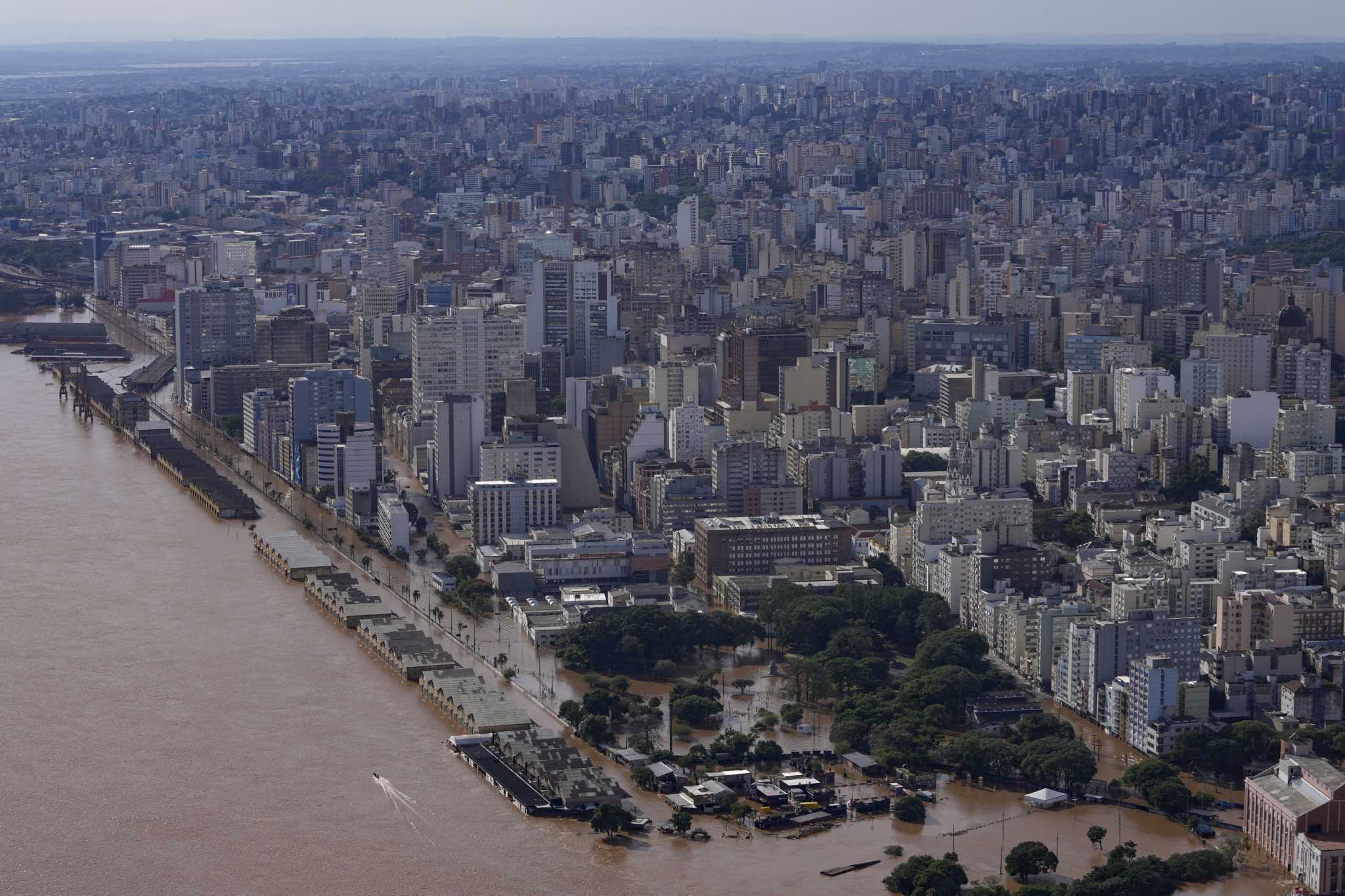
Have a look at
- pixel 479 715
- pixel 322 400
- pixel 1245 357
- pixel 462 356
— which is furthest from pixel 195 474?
pixel 1245 357

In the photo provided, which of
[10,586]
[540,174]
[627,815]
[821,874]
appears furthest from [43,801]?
[540,174]

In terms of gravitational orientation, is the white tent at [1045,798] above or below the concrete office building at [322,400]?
below

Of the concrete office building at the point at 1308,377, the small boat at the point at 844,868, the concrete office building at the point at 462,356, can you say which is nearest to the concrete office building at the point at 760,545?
the small boat at the point at 844,868

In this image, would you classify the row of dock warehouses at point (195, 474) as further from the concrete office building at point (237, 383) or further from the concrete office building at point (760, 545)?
the concrete office building at point (760, 545)

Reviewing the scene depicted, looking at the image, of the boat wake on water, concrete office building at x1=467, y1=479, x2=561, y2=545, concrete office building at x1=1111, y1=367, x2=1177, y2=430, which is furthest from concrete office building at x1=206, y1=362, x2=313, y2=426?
the boat wake on water

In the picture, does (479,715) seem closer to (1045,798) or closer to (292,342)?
(1045,798)

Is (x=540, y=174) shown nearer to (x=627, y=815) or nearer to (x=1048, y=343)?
(x=1048, y=343)

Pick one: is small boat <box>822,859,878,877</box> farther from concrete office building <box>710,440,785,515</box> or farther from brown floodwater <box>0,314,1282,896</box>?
concrete office building <box>710,440,785,515</box>
